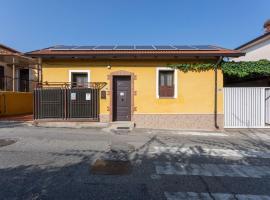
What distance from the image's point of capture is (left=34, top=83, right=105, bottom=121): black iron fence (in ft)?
39.2

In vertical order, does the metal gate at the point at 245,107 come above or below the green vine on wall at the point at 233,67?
below

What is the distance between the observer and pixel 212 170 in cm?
562

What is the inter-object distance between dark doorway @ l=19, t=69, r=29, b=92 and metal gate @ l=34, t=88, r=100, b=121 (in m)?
9.38

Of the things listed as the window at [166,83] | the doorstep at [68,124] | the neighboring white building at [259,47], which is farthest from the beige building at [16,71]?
the neighboring white building at [259,47]

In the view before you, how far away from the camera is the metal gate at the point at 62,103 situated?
39.2 ft

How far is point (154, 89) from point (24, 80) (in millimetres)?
13224

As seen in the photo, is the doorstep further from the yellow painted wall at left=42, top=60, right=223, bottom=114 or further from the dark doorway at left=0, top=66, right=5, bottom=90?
the dark doorway at left=0, top=66, right=5, bottom=90

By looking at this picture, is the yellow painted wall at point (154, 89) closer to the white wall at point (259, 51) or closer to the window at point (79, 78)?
the window at point (79, 78)

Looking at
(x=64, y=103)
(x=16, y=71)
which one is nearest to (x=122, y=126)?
(x=64, y=103)

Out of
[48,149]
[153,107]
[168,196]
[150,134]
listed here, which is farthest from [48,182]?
[153,107]

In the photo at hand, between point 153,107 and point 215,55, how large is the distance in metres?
3.92

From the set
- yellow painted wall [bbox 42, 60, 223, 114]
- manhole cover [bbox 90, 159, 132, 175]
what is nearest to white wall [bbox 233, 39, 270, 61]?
yellow painted wall [bbox 42, 60, 223, 114]

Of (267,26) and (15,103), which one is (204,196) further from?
(267,26)

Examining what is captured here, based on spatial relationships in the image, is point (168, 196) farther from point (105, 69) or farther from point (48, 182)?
point (105, 69)
